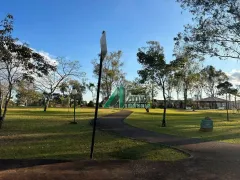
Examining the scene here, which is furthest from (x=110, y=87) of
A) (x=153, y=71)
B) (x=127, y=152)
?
(x=127, y=152)

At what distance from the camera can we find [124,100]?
5753cm

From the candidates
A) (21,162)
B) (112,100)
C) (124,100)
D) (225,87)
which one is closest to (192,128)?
Answer: (21,162)

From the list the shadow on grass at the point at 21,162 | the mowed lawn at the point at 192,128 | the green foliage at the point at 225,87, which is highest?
the green foliage at the point at 225,87

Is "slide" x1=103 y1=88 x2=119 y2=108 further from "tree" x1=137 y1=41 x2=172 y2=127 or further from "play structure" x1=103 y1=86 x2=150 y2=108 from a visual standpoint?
"tree" x1=137 y1=41 x2=172 y2=127

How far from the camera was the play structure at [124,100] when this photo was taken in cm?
5156

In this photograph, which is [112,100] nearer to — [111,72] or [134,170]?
[111,72]

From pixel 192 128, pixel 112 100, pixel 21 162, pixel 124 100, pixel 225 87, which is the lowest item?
pixel 21 162

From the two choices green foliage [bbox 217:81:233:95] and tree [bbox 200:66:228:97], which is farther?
tree [bbox 200:66:228:97]

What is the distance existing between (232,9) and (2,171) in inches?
440

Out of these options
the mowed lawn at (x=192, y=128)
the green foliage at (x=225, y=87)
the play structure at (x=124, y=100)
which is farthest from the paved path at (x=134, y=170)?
the play structure at (x=124, y=100)

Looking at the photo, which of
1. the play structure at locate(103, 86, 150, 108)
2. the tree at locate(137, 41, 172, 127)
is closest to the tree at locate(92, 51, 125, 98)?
the play structure at locate(103, 86, 150, 108)

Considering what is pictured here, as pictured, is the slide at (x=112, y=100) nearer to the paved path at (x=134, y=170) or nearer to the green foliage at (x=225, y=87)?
the green foliage at (x=225, y=87)

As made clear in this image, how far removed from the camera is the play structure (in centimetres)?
5156

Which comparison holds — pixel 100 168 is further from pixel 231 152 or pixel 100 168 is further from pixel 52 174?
pixel 231 152
